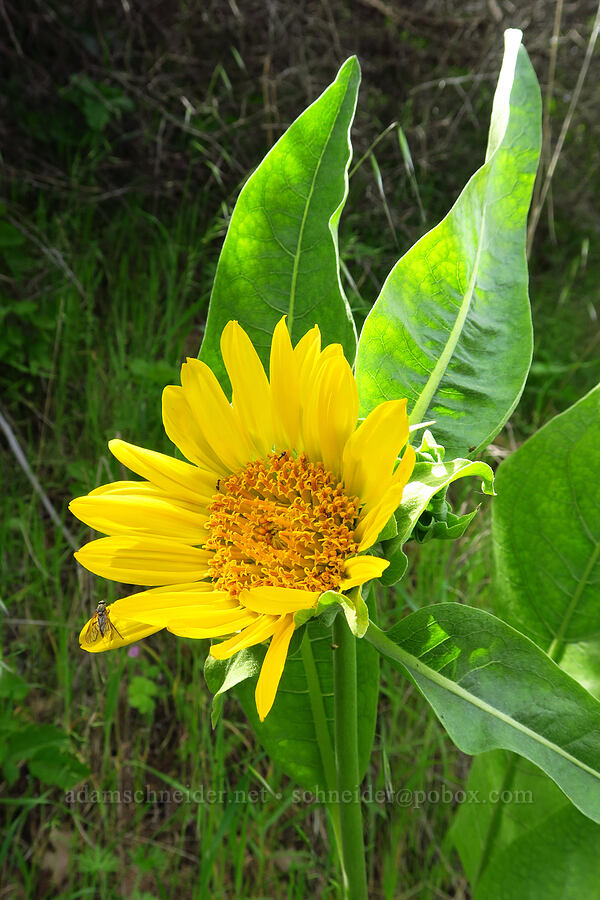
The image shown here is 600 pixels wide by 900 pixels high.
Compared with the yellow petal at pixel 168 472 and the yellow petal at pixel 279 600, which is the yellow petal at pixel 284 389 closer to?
the yellow petal at pixel 168 472

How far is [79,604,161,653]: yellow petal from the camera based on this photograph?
2.29 feet

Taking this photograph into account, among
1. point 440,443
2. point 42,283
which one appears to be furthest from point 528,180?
point 42,283

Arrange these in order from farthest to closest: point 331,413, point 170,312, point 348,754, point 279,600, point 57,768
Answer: point 170,312 < point 57,768 < point 348,754 < point 331,413 < point 279,600

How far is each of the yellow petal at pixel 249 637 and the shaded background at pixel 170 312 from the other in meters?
0.45

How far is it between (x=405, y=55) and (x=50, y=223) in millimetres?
1278

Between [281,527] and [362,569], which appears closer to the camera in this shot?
[362,569]

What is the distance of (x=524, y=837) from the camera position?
3.07 feet

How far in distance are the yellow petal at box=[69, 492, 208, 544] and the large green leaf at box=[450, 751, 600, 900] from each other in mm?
530

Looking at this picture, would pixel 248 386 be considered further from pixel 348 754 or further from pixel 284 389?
pixel 348 754

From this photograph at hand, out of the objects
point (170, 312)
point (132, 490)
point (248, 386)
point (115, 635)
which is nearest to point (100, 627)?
point (115, 635)

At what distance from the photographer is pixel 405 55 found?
2.57m

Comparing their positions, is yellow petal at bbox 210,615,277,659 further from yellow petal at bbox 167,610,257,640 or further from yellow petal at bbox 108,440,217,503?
yellow petal at bbox 108,440,217,503

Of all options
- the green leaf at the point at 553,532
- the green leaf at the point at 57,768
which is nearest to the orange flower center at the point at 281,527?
the green leaf at the point at 553,532

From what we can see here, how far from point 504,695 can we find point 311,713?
1.01 feet
